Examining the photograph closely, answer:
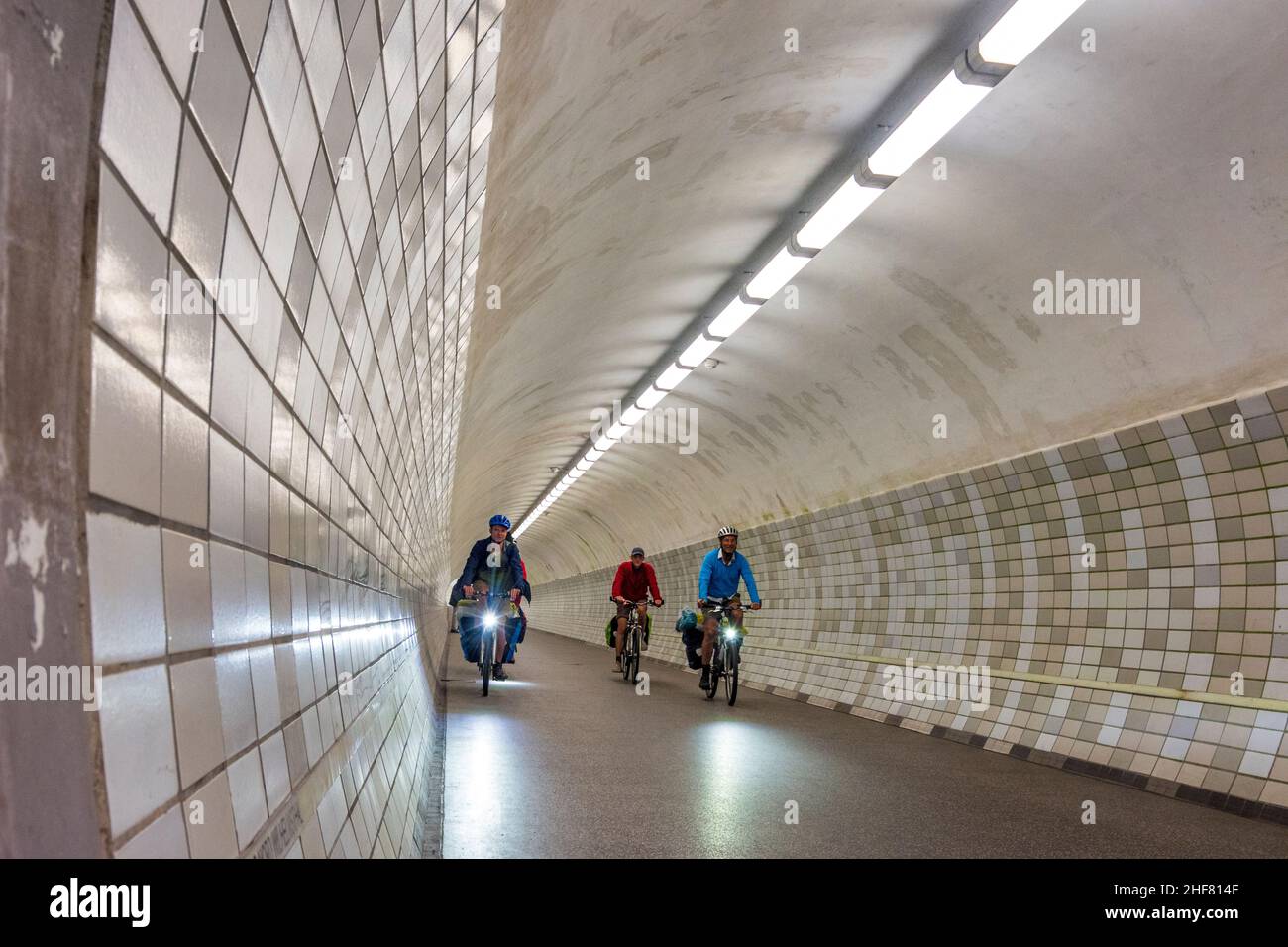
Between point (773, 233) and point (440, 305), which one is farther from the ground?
point (773, 233)

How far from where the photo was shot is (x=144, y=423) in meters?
1.44

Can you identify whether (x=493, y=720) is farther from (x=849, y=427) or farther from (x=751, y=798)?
(x=849, y=427)

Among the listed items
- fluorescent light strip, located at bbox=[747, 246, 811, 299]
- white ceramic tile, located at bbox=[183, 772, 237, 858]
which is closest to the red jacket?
fluorescent light strip, located at bbox=[747, 246, 811, 299]

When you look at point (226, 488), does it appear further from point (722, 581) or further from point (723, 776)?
point (722, 581)

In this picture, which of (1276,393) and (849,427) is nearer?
(1276,393)

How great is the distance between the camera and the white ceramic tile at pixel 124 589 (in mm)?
1256

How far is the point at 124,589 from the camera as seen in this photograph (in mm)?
1358

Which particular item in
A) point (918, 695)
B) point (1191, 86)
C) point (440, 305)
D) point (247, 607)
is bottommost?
point (918, 695)
